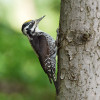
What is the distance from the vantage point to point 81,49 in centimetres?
346

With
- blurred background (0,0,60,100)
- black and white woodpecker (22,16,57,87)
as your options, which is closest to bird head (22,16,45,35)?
black and white woodpecker (22,16,57,87)

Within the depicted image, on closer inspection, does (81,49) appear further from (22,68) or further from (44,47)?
(22,68)

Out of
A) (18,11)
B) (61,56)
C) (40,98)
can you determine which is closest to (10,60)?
(40,98)

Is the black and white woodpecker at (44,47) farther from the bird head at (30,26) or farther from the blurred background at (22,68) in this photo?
the blurred background at (22,68)

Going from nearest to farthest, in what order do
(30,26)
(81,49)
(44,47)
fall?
1. (81,49)
2. (44,47)
3. (30,26)

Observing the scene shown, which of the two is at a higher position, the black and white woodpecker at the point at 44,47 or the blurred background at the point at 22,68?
the black and white woodpecker at the point at 44,47

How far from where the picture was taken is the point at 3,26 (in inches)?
257

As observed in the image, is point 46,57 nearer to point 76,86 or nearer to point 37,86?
point 37,86

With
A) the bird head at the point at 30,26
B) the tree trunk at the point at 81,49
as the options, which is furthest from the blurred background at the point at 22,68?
the tree trunk at the point at 81,49

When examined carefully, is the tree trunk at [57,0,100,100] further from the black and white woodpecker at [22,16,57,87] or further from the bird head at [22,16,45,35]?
the bird head at [22,16,45,35]

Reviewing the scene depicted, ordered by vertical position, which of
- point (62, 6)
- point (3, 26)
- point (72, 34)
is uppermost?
point (62, 6)

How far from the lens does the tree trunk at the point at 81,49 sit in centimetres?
341

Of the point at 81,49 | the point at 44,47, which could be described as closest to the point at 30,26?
the point at 44,47

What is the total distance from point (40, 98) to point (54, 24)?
90.2 inches
